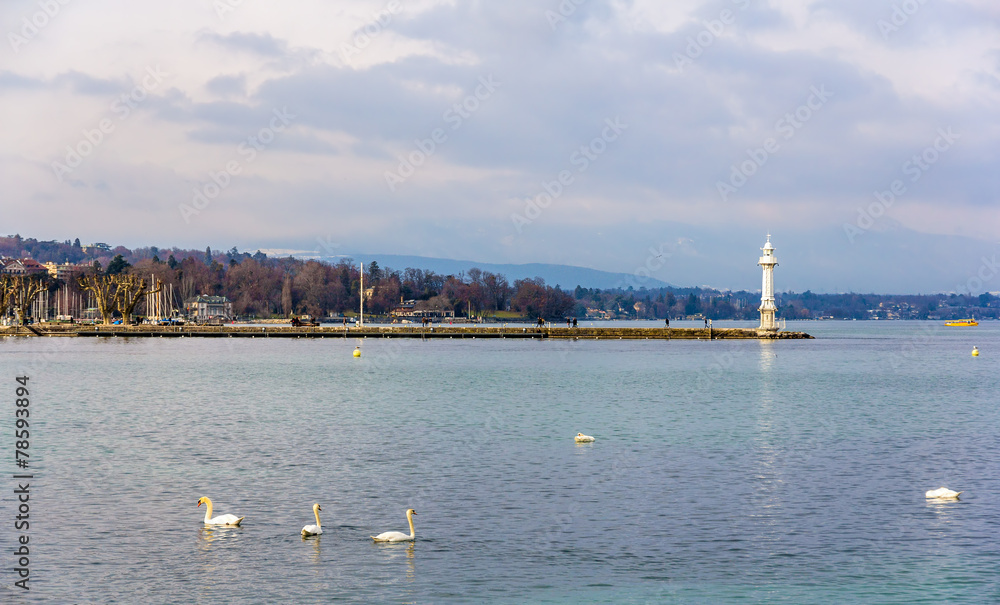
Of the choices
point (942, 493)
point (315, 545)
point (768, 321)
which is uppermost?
point (768, 321)

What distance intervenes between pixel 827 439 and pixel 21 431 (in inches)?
1140

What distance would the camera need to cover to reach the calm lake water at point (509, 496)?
54.1 feet

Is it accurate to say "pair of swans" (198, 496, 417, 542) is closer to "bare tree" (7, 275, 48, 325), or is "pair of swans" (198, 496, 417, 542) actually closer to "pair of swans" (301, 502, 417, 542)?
"pair of swans" (301, 502, 417, 542)

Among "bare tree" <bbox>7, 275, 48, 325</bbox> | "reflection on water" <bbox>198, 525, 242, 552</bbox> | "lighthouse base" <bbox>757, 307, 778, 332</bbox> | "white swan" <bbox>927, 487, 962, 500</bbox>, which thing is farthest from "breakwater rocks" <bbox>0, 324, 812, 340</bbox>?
"reflection on water" <bbox>198, 525, 242, 552</bbox>

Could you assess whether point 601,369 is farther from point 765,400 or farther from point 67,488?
point 67,488

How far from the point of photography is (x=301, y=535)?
63.6 ft

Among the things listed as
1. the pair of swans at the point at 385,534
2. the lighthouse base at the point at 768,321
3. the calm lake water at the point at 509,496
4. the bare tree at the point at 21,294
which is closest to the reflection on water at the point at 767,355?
the lighthouse base at the point at 768,321

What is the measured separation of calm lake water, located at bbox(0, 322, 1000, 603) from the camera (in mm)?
16484

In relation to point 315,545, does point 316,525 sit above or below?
above

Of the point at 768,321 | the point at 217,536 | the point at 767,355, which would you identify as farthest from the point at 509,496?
the point at 768,321

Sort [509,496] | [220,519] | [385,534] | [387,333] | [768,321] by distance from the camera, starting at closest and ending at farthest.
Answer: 1. [385,534]
2. [220,519]
3. [509,496]
4. [768,321]
5. [387,333]

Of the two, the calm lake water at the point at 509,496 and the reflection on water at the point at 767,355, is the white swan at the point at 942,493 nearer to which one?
the calm lake water at the point at 509,496

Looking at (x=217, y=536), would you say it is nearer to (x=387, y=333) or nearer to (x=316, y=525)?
(x=316, y=525)

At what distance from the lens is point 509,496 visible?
2350 cm
